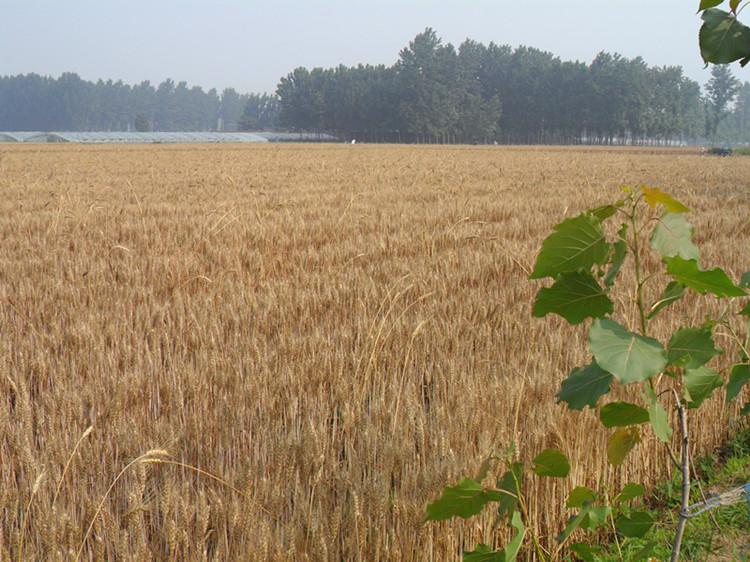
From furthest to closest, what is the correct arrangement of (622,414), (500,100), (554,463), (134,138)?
1. (500,100)
2. (134,138)
3. (554,463)
4. (622,414)

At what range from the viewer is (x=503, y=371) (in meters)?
2.62

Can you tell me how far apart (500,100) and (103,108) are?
8890cm

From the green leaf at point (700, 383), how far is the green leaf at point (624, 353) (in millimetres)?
343

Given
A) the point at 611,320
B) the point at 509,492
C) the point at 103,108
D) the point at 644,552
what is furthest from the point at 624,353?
the point at 103,108

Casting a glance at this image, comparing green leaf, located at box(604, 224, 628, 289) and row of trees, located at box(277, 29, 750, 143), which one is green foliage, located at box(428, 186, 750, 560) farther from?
row of trees, located at box(277, 29, 750, 143)

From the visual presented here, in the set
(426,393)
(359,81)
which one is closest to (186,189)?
(426,393)

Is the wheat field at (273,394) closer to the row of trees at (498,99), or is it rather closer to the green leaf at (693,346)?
the green leaf at (693,346)

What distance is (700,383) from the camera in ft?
3.99

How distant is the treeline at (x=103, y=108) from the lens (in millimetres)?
138250

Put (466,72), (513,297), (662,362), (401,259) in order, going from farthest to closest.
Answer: (466,72)
(401,259)
(513,297)
(662,362)

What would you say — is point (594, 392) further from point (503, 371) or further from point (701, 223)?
point (701, 223)

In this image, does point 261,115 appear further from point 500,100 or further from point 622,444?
point 622,444

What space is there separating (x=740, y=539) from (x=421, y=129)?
3160 inches

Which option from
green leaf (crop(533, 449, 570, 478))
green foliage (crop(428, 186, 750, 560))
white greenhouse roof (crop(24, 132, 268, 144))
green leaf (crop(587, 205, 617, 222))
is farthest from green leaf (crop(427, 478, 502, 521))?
white greenhouse roof (crop(24, 132, 268, 144))
